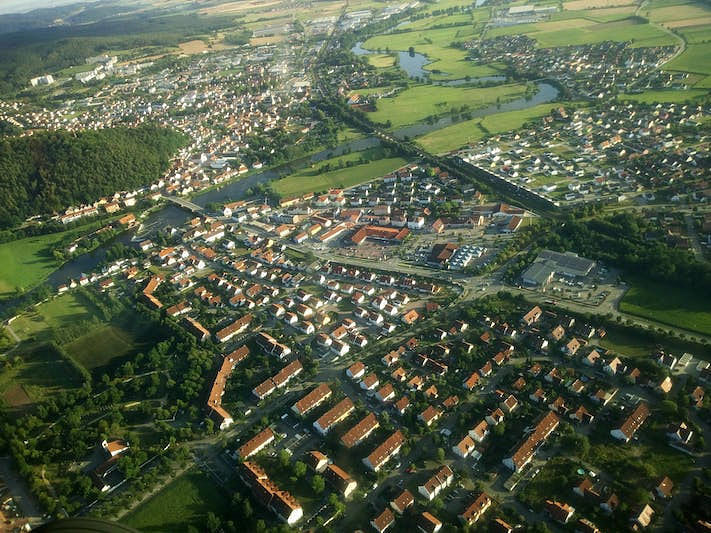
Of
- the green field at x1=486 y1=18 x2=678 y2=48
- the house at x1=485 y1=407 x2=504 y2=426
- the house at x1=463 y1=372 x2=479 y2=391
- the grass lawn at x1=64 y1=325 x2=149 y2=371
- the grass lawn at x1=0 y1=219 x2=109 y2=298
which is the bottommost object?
the house at x1=485 y1=407 x2=504 y2=426

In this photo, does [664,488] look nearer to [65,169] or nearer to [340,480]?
[340,480]

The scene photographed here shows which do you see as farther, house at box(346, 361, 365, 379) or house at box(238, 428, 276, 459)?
house at box(346, 361, 365, 379)

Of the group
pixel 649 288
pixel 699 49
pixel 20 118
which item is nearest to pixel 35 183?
pixel 20 118

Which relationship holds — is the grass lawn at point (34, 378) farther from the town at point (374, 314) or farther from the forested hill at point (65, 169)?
the forested hill at point (65, 169)

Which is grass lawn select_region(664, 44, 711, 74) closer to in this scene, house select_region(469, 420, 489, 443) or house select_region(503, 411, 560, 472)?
house select_region(503, 411, 560, 472)

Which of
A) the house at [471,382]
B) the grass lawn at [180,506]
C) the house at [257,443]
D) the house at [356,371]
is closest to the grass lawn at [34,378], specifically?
the grass lawn at [180,506]

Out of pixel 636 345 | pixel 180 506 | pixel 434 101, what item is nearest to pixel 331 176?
pixel 434 101

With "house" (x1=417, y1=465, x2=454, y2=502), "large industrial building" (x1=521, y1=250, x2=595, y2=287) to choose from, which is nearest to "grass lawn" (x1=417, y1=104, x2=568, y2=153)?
"large industrial building" (x1=521, y1=250, x2=595, y2=287)
